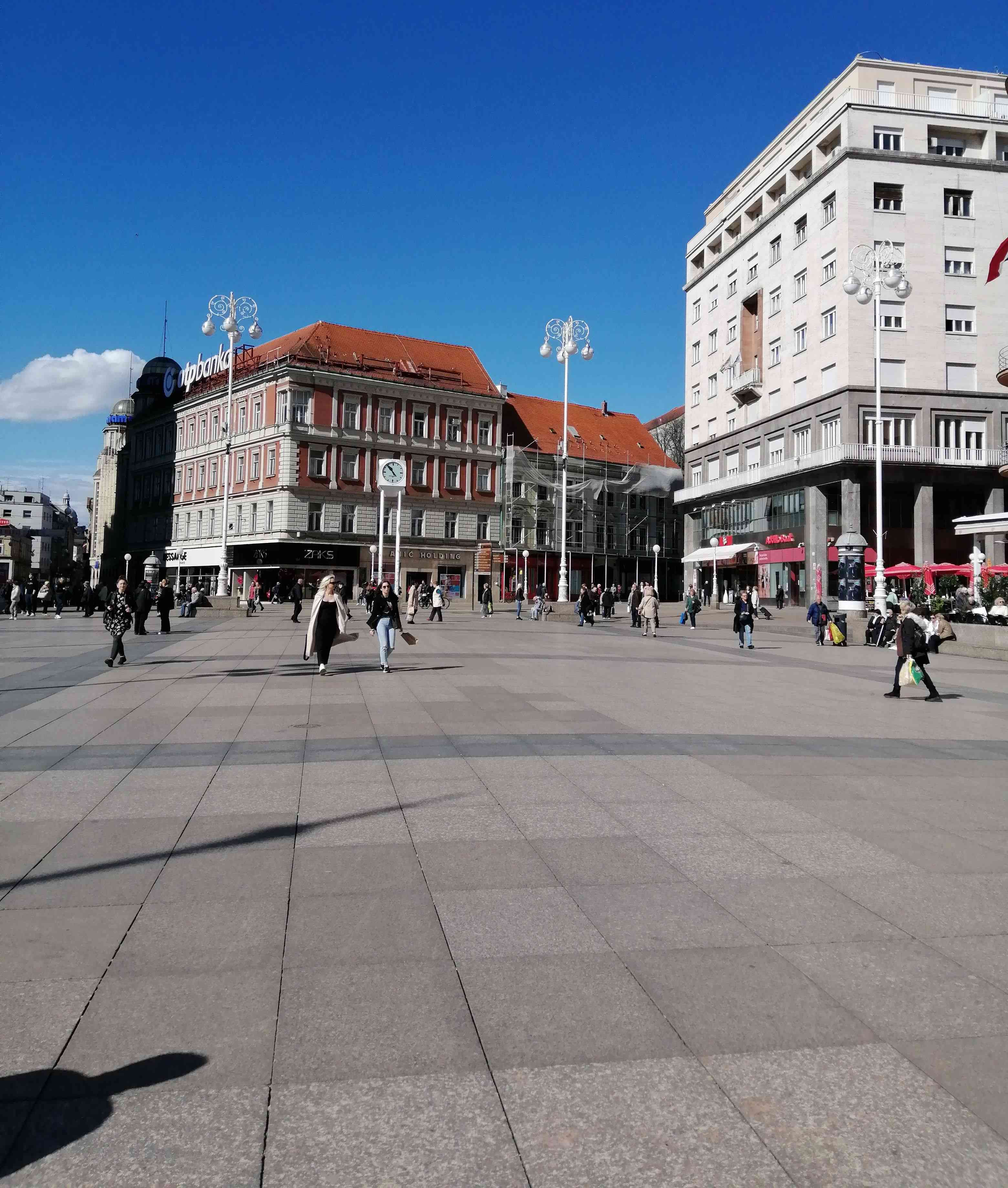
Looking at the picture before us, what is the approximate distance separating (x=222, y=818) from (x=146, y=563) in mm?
48246

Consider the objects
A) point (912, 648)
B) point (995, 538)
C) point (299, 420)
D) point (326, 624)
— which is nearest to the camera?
point (912, 648)

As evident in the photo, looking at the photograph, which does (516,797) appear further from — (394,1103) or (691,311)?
(691,311)

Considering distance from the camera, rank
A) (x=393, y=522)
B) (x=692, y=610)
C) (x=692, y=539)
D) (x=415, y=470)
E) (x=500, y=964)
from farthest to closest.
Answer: (x=692, y=539), (x=415, y=470), (x=393, y=522), (x=692, y=610), (x=500, y=964)

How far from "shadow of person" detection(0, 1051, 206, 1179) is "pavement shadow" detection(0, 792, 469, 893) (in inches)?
83.8

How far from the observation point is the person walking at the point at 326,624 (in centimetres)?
1683

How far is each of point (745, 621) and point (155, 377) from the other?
73270 millimetres

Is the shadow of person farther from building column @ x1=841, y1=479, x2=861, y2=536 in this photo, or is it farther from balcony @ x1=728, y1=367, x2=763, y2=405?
balcony @ x1=728, y1=367, x2=763, y2=405

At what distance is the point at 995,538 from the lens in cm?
4856

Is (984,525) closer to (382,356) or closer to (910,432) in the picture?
(910,432)

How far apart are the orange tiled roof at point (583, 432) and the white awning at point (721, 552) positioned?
48.2 ft

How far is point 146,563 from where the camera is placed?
51406 millimetres

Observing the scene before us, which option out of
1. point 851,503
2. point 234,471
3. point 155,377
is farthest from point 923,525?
point 155,377

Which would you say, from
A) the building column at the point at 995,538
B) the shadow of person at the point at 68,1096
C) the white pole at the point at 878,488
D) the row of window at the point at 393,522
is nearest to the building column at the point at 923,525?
the building column at the point at 995,538

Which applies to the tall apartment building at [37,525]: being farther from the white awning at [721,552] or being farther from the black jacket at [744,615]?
the black jacket at [744,615]
